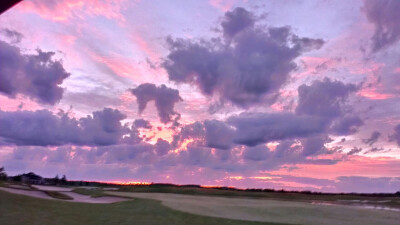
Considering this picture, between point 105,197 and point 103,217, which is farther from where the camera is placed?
point 105,197

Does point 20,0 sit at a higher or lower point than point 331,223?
higher

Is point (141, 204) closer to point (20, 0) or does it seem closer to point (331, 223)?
point (331, 223)

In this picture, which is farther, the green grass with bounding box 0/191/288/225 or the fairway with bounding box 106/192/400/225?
the fairway with bounding box 106/192/400/225

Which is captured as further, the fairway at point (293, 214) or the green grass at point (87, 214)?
the fairway at point (293, 214)

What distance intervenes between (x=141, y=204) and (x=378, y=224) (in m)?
17.3

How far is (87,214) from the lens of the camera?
73.9ft

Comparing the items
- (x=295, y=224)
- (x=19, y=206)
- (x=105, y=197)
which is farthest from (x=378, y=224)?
(x=105, y=197)

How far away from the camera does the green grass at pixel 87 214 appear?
19906 mm

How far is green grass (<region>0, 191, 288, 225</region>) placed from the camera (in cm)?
1991

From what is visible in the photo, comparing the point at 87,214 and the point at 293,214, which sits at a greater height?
the point at 293,214

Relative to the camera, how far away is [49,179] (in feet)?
299

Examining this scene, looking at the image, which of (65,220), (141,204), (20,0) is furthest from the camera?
(141,204)

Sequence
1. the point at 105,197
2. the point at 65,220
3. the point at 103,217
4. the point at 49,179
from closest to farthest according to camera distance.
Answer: the point at 65,220 → the point at 103,217 → the point at 105,197 → the point at 49,179

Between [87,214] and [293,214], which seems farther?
[293,214]
